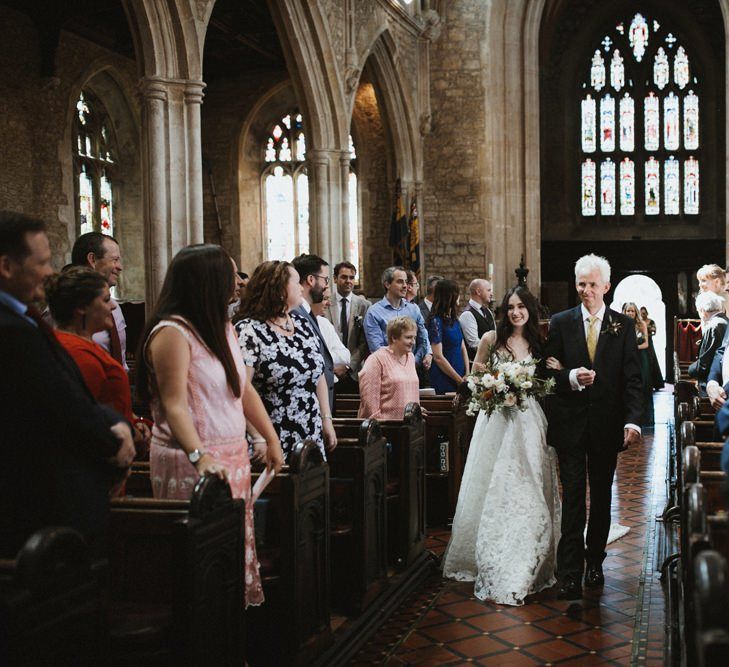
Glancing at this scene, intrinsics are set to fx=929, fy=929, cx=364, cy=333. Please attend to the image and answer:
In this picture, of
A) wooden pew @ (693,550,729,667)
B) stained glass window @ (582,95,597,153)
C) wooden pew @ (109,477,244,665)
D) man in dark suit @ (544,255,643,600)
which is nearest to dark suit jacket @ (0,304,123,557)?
wooden pew @ (109,477,244,665)

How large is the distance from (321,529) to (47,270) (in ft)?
5.80

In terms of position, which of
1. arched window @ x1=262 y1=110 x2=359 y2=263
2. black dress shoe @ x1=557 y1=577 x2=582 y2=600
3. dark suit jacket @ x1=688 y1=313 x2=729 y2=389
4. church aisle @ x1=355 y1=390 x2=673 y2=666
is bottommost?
church aisle @ x1=355 y1=390 x2=673 y2=666

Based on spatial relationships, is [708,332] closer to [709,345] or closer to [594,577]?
[709,345]

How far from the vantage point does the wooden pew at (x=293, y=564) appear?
3.44 m

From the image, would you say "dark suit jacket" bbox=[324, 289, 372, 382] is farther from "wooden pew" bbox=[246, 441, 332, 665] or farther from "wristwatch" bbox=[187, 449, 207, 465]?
"wristwatch" bbox=[187, 449, 207, 465]

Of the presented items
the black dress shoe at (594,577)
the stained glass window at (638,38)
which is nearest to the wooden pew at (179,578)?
the black dress shoe at (594,577)

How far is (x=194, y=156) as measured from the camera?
342 inches

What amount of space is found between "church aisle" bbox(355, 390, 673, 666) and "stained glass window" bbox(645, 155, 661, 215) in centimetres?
1666

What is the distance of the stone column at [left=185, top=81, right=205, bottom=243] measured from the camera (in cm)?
852

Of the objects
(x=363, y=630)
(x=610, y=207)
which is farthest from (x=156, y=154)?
(x=610, y=207)

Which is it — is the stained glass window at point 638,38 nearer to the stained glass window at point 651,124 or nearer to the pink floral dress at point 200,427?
the stained glass window at point 651,124

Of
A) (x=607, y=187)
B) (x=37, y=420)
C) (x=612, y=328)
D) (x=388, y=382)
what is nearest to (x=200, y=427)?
(x=37, y=420)

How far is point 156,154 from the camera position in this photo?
27.6 feet

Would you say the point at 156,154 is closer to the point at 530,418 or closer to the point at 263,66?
the point at 530,418
